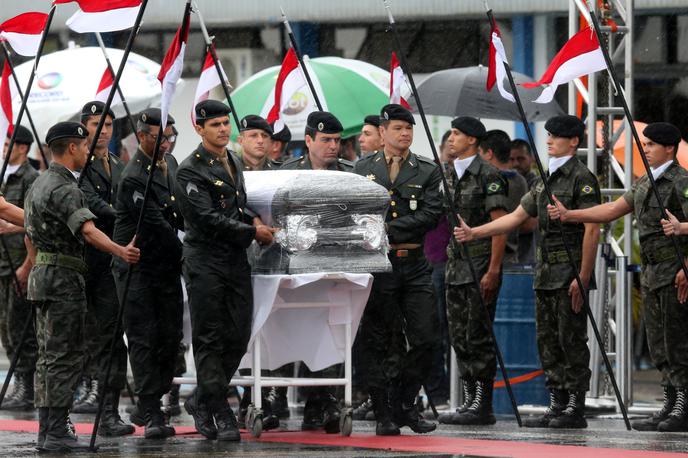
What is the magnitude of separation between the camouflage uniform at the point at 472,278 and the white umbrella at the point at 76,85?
487cm

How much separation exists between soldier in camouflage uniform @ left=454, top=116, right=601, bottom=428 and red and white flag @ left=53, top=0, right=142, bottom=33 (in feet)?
9.47

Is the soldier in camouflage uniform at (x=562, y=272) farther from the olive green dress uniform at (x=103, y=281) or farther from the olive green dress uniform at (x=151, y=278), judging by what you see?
the olive green dress uniform at (x=103, y=281)

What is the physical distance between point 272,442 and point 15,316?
4.34 m

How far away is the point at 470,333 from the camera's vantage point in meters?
12.9

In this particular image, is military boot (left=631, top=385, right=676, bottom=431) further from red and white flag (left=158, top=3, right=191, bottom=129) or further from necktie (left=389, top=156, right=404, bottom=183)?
red and white flag (left=158, top=3, right=191, bottom=129)

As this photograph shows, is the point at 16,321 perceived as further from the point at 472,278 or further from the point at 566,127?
the point at 566,127

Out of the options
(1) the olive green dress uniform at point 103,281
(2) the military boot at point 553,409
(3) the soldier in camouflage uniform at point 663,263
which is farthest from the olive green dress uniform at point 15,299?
(3) the soldier in camouflage uniform at point 663,263

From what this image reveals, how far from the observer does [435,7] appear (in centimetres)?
2134

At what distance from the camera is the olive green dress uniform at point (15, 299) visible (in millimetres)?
14344

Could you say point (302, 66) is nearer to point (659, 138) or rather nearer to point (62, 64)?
point (659, 138)

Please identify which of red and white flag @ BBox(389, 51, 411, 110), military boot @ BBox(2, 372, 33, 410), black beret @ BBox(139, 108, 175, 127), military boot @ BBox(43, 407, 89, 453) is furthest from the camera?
military boot @ BBox(2, 372, 33, 410)

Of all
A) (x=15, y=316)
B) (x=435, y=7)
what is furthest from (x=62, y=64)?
(x=435, y=7)

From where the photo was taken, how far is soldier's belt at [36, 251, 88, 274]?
10625 mm

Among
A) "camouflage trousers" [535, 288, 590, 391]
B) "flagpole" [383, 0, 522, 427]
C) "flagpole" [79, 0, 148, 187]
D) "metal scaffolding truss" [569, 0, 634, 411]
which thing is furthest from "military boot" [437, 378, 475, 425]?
"flagpole" [79, 0, 148, 187]
